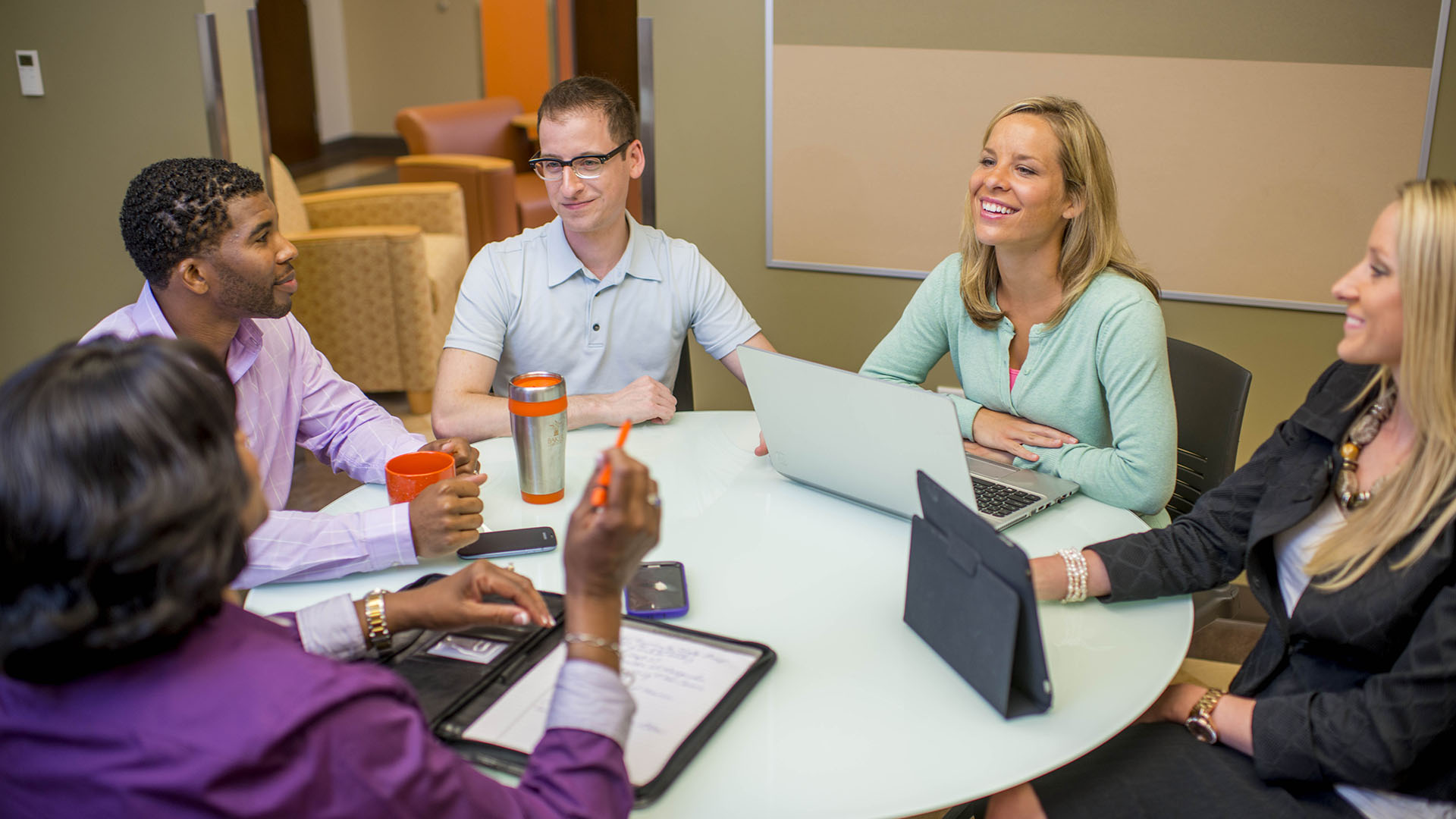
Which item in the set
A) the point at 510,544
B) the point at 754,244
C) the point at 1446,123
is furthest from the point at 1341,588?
the point at 754,244

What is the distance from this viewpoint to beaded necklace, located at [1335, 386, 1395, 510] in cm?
127

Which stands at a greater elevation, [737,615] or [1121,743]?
[737,615]

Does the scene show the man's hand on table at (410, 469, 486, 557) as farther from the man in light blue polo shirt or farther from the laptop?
the man in light blue polo shirt

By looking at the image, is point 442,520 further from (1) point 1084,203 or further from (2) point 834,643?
(1) point 1084,203

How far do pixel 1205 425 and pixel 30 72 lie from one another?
3800mm

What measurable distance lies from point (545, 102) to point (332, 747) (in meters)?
1.70

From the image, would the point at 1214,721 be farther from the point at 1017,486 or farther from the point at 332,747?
the point at 332,747

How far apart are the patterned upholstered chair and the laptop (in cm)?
266

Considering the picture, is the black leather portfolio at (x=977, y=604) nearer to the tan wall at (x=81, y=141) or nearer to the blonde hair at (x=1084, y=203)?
the blonde hair at (x=1084, y=203)

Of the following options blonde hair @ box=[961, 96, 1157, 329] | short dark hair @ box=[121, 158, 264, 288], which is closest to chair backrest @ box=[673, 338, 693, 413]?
blonde hair @ box=[961, 96, 1157, 329]

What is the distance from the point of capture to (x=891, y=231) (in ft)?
10.4

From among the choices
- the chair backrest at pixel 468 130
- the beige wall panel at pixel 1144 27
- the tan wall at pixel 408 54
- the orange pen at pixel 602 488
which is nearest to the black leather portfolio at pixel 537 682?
the orange pen at pixel 602 488

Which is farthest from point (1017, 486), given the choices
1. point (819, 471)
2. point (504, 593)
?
point (504, 593)

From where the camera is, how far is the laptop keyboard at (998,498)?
1.58m
